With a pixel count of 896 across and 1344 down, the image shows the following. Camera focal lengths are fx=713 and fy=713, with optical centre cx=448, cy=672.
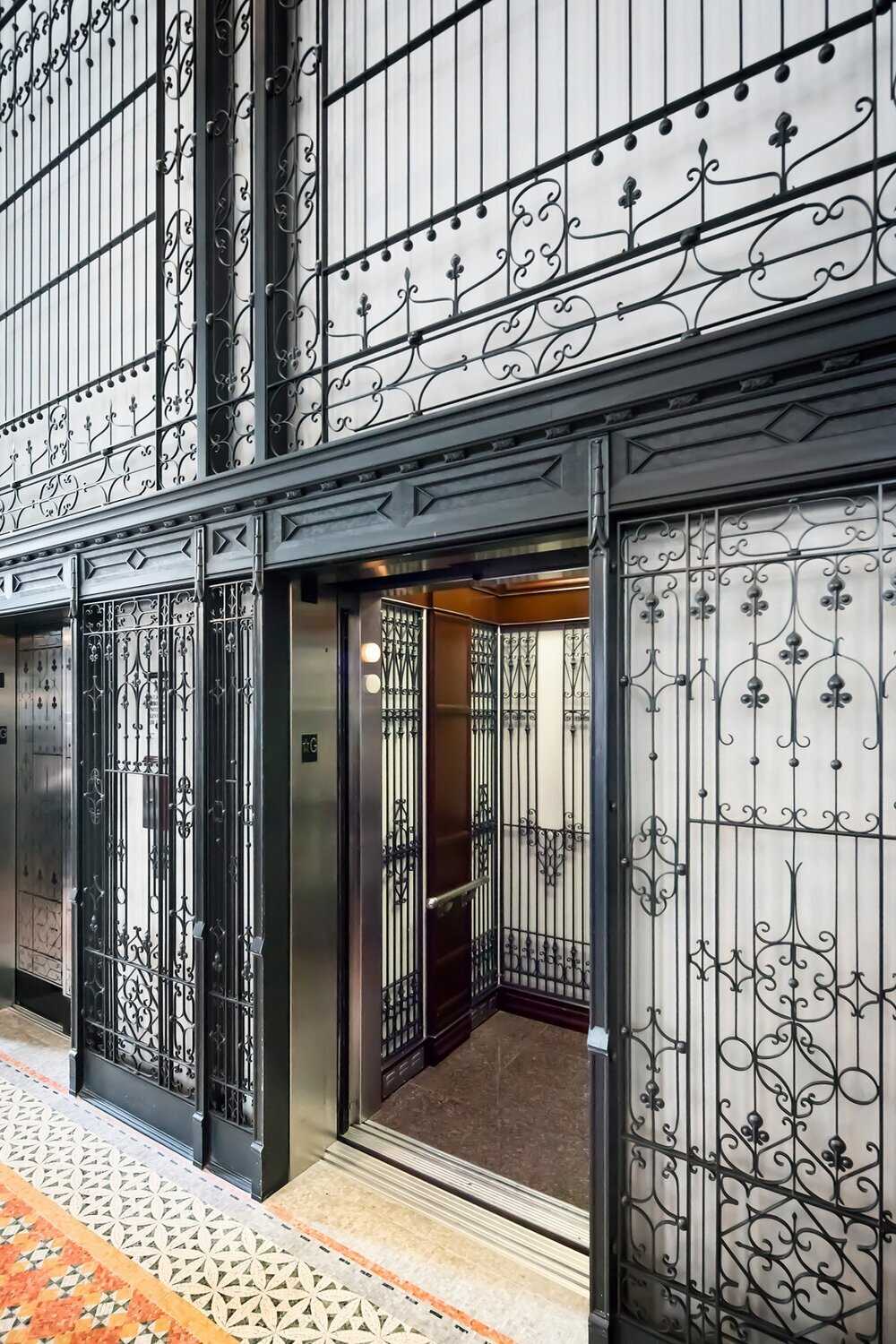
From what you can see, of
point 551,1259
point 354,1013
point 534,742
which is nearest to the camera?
point 551,1259

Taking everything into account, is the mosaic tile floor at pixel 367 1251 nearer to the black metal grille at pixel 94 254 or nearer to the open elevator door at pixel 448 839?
the open elevator door at pixel 448 839

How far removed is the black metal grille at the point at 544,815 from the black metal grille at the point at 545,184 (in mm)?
2243

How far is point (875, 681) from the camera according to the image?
170 cm

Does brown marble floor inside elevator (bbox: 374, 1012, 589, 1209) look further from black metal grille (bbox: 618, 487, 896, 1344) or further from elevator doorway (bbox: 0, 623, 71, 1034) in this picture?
elevator doorway (bbox: 0, 623, 71, 1034)

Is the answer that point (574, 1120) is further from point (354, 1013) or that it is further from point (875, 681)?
point (875, 681)

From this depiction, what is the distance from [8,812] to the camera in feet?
15.4

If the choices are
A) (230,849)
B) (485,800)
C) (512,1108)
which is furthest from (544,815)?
(230,849)

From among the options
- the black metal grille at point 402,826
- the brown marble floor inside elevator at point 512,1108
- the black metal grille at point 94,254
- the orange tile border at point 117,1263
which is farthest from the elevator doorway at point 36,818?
the brown marble floor inside elevator at point 512,1108

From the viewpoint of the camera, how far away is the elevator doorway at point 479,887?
124 inches

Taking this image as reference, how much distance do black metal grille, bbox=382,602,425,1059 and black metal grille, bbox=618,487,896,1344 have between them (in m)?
1.69

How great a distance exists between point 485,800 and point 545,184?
334 centimetres

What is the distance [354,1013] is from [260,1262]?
91 centimetres

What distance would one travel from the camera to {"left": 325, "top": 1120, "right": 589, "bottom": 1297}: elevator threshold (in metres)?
2.41

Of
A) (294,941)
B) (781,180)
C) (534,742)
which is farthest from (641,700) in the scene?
(534,742)
